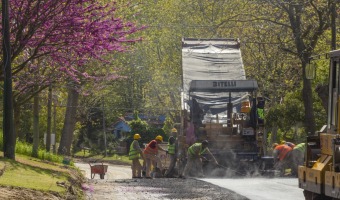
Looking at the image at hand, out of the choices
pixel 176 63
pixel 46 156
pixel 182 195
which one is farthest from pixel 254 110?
pixel 176 63

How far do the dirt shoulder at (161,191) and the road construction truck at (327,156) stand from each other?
3.77 m

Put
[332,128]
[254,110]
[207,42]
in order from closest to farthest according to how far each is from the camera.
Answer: [332,128] < [254,110] < [207,42]

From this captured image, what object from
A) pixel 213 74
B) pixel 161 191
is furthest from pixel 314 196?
pixel 213 74

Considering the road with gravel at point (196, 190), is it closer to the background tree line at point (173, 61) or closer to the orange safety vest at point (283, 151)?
the background tree line at point (173, 61)

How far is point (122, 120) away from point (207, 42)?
61310mm

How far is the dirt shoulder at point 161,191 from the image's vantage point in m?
20.3

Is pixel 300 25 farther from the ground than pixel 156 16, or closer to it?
closer to it

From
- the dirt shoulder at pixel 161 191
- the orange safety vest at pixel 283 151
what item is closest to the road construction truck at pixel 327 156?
the dirt shoulder at pixel 161 191

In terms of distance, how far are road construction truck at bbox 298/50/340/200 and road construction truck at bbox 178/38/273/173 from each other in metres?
14.6

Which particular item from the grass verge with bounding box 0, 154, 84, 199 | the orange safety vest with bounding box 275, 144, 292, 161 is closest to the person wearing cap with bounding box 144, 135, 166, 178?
the orange safety vest with bounding box 275, 144, 292, 161

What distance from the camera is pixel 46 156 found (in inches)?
1223

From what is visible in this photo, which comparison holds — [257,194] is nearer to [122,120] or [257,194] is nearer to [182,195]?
[182,195]

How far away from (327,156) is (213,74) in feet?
64.6

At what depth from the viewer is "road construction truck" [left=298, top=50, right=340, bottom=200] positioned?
45.2 feet
